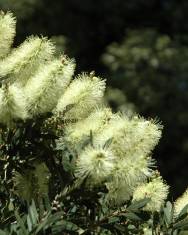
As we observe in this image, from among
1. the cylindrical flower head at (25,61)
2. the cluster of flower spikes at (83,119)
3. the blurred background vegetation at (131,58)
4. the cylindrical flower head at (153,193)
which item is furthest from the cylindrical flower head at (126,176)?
the blurred background vegetation at (131,58)

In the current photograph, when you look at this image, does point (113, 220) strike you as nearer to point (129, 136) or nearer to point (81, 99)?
point (129, 136)

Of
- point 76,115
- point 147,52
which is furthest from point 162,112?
point 76,115

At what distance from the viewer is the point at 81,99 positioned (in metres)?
2.14

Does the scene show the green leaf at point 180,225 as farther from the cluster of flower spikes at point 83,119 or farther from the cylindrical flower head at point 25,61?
the cylindrical flower head at point 25,61

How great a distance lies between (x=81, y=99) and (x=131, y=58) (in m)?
7.36

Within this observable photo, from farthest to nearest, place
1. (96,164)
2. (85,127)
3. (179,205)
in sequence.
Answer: (179,205) < (85,127) < (96,164)

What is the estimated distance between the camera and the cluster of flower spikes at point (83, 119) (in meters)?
1.92

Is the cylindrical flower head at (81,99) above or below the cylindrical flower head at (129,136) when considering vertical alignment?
above

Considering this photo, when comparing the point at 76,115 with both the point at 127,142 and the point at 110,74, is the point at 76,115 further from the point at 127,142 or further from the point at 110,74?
the point at 110,74

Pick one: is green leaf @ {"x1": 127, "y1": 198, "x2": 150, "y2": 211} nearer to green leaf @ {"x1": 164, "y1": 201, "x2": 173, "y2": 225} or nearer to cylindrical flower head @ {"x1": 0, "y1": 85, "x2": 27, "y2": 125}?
green leaf @ {"x1": 164, "y1": 201, "x2": 173, "y2": 225}

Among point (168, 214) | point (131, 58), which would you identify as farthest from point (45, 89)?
point (131, 58)

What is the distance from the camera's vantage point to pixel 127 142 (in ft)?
6.43

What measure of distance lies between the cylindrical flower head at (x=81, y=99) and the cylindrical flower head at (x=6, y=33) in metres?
0.21

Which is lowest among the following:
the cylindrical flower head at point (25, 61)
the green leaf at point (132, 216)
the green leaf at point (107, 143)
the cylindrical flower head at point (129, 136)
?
the green leaf at point (132, 216)
